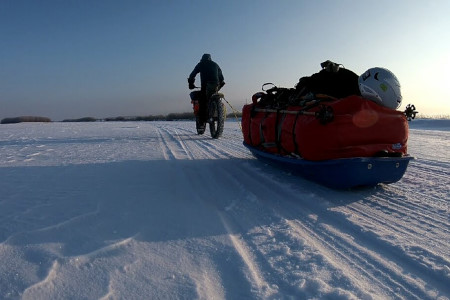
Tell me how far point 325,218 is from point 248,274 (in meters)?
1.06

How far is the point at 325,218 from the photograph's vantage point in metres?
2.52

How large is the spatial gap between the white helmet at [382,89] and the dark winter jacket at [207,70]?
20.1 ft

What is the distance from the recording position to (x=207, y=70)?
9.01 metres

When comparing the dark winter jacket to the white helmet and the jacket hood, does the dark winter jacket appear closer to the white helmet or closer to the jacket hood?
the jacket hood

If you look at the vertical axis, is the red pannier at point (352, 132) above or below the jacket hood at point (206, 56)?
below

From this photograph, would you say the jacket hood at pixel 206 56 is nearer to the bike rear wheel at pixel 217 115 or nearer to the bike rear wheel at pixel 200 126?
the bike rear wheel at pixel 217 115

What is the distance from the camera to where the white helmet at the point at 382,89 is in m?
3.18

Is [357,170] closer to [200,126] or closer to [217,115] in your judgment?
[217,115]

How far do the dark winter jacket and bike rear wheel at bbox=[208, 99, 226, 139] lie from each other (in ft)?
2.08

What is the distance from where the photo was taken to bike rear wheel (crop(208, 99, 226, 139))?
27.4ft

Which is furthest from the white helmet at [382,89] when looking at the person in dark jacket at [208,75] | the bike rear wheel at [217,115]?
the person in dark jacket at [208,75]

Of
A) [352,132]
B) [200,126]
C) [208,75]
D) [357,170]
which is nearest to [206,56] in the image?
[208,75]

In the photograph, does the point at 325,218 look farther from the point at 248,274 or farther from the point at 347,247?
the point at 248,274

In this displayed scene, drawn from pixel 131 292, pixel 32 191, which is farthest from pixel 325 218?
pixel 32 191
